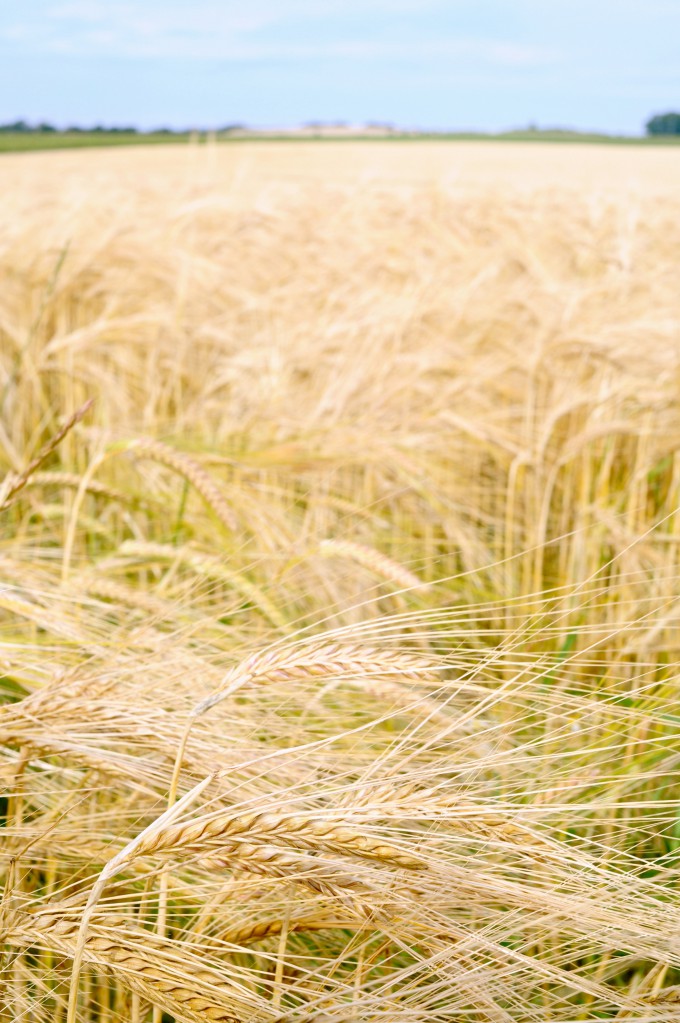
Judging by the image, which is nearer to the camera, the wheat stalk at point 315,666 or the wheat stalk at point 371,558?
the wheat stalk at point 315,666

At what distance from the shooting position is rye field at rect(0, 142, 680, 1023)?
0.65m

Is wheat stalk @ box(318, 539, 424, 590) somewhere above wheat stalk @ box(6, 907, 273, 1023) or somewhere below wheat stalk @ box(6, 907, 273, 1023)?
above

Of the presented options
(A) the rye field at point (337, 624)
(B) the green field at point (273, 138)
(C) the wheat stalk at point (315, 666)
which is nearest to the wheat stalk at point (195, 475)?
(A) the rye field at point (337, 624)

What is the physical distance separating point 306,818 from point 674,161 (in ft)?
89.7

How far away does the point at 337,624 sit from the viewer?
5.12 feet

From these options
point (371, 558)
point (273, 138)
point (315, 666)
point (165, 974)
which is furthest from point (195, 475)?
point (273, 138)

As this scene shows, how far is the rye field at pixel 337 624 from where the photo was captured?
2.12ft

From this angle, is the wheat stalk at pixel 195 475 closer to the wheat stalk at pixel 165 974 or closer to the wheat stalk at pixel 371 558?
the wheat stalk at pixel 371 558

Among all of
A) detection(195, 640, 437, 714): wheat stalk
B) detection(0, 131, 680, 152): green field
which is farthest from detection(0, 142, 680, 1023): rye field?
detection(0, 131, 680, 152): green field

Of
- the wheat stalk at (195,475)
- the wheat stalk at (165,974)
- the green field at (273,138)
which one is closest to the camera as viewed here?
the wheat stalk at (165,974)

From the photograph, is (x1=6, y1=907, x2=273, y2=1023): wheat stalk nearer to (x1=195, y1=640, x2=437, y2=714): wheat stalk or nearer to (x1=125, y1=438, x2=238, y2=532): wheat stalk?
(x1=195, y1=640, x2=437, y2=714): wheat stalk

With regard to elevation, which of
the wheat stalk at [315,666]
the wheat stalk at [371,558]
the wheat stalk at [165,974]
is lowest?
the wheat stalk at [165,974]

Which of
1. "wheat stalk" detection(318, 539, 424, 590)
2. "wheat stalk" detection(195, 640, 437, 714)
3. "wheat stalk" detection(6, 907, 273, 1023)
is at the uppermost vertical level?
"wheat stalk" detection(195, 640, 437, 714)

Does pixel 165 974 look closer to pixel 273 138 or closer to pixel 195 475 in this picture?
pixel 195 475
